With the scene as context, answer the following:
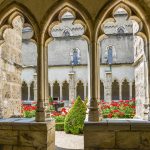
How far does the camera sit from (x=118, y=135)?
337 centimetres

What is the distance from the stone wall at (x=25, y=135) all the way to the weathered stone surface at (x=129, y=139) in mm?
936

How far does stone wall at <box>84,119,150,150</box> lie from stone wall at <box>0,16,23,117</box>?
1.91 meters

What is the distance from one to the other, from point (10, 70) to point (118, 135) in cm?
268

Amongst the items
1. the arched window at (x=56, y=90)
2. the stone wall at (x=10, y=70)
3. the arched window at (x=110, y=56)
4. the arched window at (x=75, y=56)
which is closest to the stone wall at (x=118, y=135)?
the stone wall at (x=10, y=70)

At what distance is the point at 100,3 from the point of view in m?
3.61

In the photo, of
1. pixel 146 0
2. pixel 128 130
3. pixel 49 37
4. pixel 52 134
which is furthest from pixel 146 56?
pixel 52 134

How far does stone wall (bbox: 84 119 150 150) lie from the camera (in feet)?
11.0

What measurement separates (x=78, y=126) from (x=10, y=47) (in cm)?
307

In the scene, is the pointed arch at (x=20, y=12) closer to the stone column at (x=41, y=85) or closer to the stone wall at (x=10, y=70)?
the stone column at (x=41, y=85)

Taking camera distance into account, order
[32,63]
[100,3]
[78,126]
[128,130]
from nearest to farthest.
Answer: [128,130]
[100,3]
[78,126]
[32,63]

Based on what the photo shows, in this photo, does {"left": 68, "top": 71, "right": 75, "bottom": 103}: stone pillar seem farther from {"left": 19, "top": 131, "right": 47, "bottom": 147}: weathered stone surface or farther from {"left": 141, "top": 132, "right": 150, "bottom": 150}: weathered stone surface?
{"left": 141, "top": 132, "right": 150, "bottom": 150}: weathered stone surface

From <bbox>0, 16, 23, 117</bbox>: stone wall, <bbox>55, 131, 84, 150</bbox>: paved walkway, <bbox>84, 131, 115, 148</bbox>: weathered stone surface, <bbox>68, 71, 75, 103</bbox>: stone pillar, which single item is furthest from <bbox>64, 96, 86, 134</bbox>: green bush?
<bbox>68, 71, 75, 103</bbox>: stone pillar

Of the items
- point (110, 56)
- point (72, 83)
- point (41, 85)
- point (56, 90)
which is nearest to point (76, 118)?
point (41, 85)

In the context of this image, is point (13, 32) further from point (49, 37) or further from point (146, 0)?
point (146, 0)
